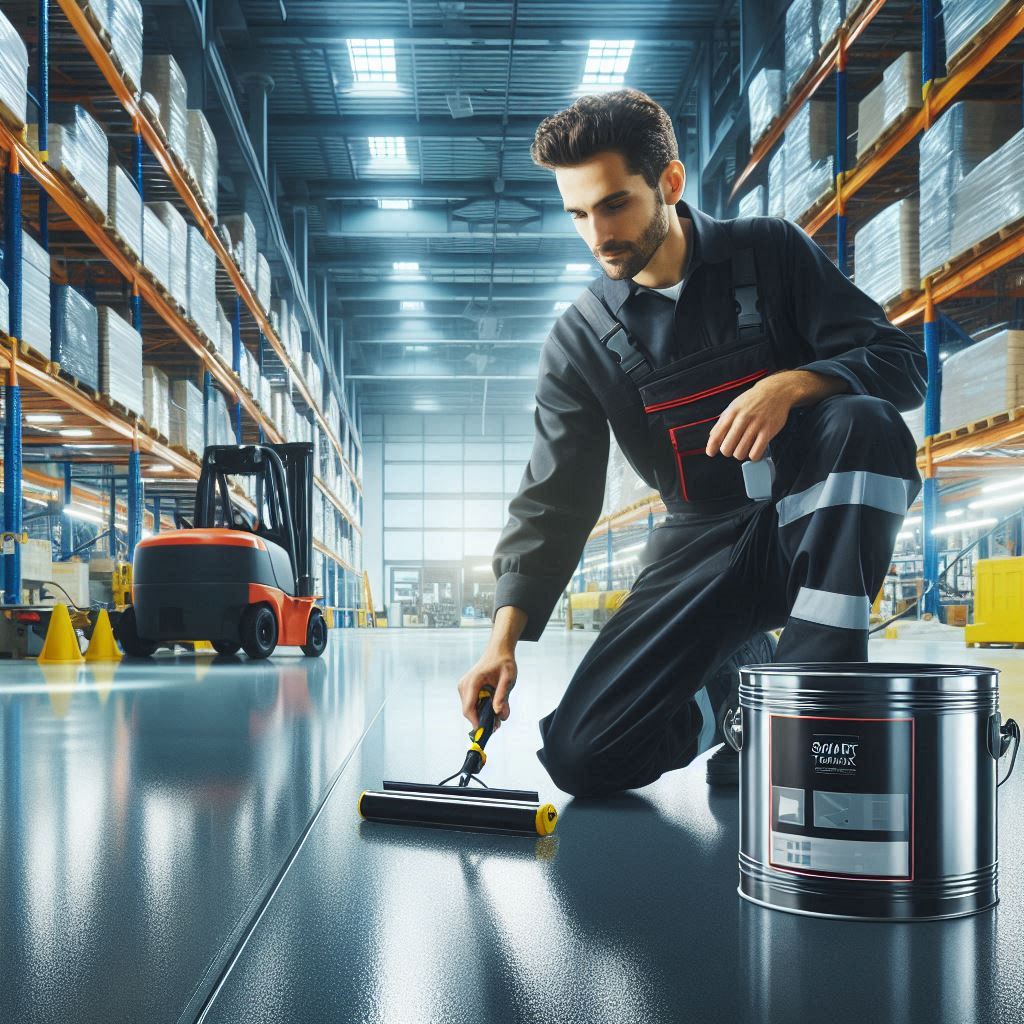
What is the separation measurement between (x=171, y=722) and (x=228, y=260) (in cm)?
945

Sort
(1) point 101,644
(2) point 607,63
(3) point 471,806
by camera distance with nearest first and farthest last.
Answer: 1. (3) point 471,806
2. (1) point 101,644
3. (2) point 607,63

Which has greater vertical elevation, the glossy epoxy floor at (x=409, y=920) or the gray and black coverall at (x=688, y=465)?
the gray and black coverall at (x=688, y=465)

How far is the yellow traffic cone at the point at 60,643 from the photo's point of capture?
7043 mm

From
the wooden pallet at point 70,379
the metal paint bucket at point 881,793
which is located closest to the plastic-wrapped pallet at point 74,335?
the wooden pallet at point 70,379

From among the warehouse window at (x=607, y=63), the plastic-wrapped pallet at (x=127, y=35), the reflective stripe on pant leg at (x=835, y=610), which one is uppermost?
the warehouse window at (x=607, y=63)

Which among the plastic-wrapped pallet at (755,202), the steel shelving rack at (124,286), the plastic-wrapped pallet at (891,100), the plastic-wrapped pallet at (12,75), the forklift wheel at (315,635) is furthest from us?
the plastic-wrapped pallet at (755,202)

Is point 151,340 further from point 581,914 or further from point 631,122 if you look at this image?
point 581,914

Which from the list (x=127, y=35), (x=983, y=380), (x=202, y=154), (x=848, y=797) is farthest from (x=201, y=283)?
(x=848, y=797)

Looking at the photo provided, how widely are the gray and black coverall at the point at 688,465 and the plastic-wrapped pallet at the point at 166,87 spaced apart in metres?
8.47

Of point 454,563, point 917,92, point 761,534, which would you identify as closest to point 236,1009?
point 761,534

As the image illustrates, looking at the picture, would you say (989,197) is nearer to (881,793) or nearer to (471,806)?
(471,806)

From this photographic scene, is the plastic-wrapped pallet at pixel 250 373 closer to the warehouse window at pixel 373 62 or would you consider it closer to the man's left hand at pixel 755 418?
the warehouse window at pixel 373 62

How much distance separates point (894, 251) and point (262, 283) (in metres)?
8.93

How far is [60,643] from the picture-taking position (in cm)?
709
